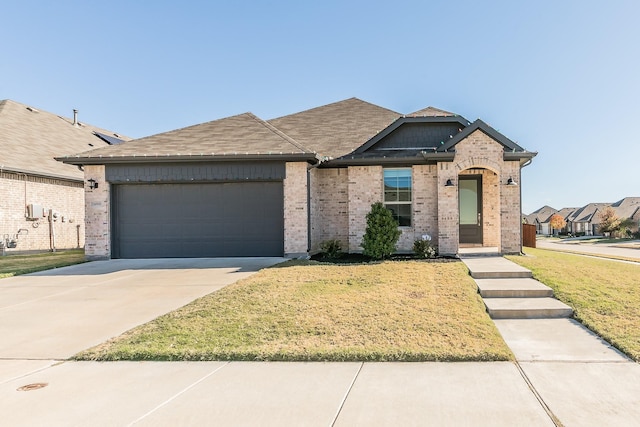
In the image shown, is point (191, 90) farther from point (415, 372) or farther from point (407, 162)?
point (415, 372)

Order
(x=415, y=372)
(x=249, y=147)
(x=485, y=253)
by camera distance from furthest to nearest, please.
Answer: (x=249, y=147)
(x=485, y=253)
(x=415, y=372)

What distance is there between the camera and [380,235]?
36.6ft

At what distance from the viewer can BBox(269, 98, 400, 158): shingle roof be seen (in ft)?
47.6

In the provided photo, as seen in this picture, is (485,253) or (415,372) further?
(485,253)

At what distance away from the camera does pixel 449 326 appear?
5.37m

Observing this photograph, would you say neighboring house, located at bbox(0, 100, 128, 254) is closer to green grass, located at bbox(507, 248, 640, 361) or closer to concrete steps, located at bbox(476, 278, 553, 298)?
concrete steps, located at bbox(476, 278, 553, 298)

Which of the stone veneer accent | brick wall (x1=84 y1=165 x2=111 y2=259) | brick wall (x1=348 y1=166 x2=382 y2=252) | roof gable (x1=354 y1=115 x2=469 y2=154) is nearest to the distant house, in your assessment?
roof gable (x1=354 y1=115 x2=469 y2=154)

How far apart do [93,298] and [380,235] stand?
7.27m

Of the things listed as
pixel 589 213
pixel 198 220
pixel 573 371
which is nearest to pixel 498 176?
pixel 573 371

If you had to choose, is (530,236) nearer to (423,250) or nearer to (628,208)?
(423,250)

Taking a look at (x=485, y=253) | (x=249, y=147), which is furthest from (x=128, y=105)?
(x=485, y=253)

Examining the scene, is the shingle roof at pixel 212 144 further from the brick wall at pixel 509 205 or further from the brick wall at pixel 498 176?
the brick wall at pixel 509 205

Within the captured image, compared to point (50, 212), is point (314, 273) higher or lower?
lower

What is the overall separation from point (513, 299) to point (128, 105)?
1964cm
